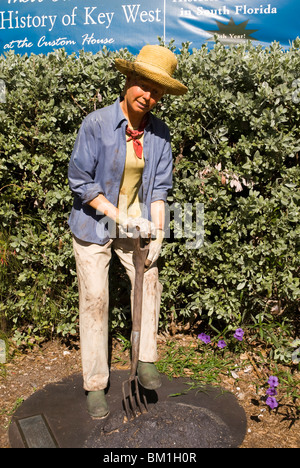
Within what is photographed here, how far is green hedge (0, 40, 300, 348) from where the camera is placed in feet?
11.6

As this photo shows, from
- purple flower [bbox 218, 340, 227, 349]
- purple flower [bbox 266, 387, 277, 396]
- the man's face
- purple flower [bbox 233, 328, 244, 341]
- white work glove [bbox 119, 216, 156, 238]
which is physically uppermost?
the man's face

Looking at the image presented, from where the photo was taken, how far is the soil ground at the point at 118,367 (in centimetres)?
293

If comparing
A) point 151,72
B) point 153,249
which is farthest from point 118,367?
point 151,72

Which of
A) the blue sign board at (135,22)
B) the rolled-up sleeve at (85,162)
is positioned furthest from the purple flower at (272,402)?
the blue sign board at (135,22)

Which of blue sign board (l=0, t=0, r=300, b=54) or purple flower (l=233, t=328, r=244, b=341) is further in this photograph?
blue sign board (l=0, t=0, r=300, b=54)

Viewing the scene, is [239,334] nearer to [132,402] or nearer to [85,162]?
[132,402]

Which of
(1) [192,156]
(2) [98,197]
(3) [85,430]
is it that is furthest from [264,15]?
(3) [85,430]

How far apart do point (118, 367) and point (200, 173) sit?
1.71 meters

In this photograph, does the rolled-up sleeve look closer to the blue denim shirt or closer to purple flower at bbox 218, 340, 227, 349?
the blue denim shirt

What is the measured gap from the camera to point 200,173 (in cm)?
370

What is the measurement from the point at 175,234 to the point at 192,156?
0.66 meters

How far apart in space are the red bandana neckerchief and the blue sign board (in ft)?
13.2

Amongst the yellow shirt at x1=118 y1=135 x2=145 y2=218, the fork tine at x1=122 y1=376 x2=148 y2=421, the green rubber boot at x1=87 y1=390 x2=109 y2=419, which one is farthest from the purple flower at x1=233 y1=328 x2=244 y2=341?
the yellow shirt at x1=118 y1=135 x2=145 y2=218

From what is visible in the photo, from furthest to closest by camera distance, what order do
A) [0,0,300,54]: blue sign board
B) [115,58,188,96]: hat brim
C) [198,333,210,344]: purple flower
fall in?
[0,0,300,54]: blue sign board, [198,333,210,344]: purple flower, [115,58,188,96]: hat brim
